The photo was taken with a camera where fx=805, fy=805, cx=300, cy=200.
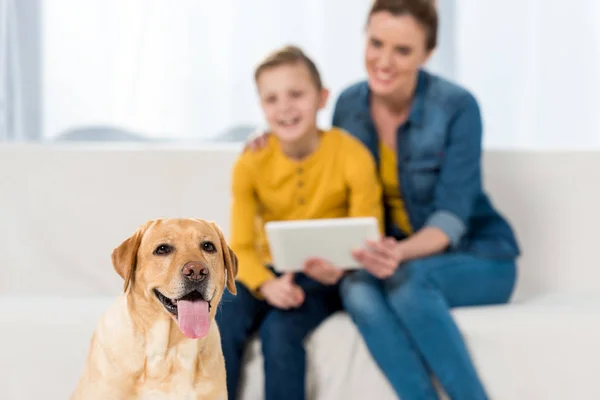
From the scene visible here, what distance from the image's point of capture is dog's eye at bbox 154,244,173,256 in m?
0.46

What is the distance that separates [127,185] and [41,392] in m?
1.15

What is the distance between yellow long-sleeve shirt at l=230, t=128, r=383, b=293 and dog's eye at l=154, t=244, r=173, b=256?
33.9 inches

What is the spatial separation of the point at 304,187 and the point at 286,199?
4 centimetres

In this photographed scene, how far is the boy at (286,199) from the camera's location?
4.19ft

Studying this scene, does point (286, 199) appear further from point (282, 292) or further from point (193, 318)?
point (193, 318)

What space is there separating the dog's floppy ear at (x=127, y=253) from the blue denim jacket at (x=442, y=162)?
4.16 ft

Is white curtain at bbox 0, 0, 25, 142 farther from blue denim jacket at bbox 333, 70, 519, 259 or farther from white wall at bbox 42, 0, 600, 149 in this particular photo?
blue denim jacket at bbox 333, 70, 519, 259

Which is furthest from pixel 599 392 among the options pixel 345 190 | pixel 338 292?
pixel 345 190

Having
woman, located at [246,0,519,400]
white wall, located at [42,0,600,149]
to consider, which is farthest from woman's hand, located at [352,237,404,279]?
white wall, located at [42,0,600,149]

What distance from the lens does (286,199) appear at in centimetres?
137

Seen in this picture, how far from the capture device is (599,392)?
162 cm

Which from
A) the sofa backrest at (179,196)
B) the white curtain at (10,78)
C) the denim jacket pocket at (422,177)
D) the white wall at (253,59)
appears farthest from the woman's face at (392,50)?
the white curtain at (10,78)

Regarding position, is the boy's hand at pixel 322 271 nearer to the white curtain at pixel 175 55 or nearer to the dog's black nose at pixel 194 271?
the dog's black nose at pixel 194 271

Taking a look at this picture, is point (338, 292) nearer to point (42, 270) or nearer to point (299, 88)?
point (299, 88)
